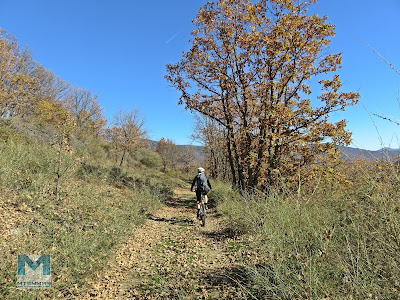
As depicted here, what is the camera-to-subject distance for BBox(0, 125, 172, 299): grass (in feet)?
12.2

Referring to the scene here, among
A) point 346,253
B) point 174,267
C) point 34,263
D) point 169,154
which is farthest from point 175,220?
point 169,154

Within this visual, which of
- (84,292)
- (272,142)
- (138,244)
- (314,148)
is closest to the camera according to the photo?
(84,292)

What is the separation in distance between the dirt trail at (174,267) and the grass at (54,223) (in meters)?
0.42

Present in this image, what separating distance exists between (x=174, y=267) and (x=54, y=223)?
357 centimetres

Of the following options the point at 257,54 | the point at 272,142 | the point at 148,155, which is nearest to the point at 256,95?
the point at 257,54

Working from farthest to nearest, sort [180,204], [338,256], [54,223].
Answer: [180,204] → [54,223] → [338,256]

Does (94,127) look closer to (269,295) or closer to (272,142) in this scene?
(272,142)

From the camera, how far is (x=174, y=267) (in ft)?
15.8

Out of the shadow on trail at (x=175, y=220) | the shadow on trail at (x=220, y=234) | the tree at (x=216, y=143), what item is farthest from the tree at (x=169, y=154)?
the shadow on trail at (x=220, y=234)

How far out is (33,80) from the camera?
2053 cm

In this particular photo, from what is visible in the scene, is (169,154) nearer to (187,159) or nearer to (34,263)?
(187,159)

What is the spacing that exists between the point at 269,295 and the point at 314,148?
7.37 meters

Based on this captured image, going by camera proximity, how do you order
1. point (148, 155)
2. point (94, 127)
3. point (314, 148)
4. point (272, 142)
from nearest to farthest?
point (314, 148) → point (272, 142) → point (94, 127) → point (148, 155)

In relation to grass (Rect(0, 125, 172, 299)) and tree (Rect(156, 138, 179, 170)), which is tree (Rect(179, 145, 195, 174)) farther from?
grass (Rect(0, 125, 172, 299))
